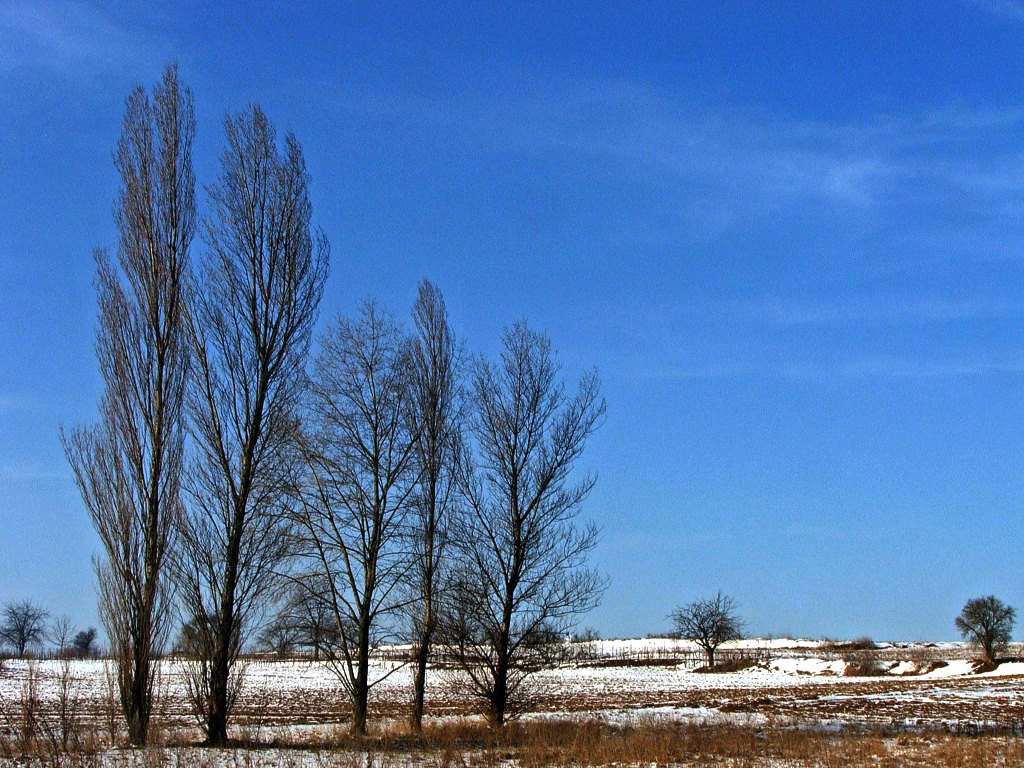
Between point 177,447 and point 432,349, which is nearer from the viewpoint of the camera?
point 177,447

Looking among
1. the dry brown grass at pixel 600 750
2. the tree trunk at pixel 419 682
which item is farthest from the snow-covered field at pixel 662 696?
the dry brown grass at pixel 600 750

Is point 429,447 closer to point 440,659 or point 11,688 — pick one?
point 440,659

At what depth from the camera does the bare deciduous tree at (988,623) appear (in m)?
62.6

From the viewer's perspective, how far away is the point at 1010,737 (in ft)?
59.8

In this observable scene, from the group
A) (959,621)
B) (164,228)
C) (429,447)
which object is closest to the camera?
(164,228)

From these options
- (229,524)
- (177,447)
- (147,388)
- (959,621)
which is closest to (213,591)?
(229,524)

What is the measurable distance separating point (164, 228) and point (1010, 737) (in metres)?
21.8

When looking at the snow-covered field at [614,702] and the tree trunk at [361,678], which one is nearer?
the snow-covered field at [614,702]

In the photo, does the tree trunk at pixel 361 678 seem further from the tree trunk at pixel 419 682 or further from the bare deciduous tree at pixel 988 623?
the bare deciduous tree at pixel 988 623

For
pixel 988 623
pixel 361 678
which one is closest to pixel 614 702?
pixel 361 678

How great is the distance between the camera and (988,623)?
6300cm

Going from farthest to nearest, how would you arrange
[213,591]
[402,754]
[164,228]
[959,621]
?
[959,621]
[164,228]
[213,591]
[402,754]

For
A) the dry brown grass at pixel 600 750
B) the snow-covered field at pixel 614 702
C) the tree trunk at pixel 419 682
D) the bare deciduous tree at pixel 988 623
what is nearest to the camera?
the dry brown grass at pixel 600 750

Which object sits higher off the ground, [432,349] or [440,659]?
[432,349]
